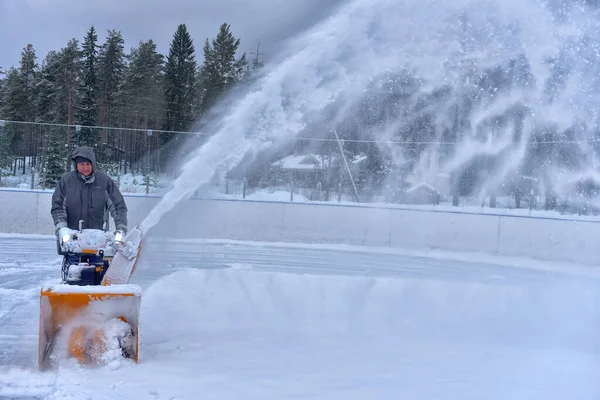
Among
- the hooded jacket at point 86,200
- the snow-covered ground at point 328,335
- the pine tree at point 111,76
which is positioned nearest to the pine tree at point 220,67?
the pine tree at point 111,76

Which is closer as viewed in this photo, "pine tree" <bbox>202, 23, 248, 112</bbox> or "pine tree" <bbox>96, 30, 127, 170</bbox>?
"pine tree" <bbox>202, 23, 248, 112</bbox>

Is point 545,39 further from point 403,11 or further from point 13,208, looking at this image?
point 13,208

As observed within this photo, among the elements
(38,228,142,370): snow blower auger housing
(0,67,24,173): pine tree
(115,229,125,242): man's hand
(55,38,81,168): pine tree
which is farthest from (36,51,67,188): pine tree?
(38,228,142,370): snow blower auger housing

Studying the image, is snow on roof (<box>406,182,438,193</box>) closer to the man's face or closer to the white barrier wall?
the white barrier wall

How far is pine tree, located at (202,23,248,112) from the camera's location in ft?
99.5

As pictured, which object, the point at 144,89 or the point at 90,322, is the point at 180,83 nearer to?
the point at 144,89


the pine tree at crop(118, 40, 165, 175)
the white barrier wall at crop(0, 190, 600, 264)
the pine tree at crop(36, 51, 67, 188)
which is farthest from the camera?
the pine tree at crop(118, 40, 165, 175)

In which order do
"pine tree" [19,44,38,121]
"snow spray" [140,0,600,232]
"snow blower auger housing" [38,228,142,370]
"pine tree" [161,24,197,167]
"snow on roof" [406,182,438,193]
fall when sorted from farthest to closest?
"pine tree" [19,44,38,121] → "pine tree" [161,24,197,167] → "snow on roof" [406,182,438,193] → "snow spray" [140,0,600,232] → "snow blower auger housing" [38,228,142,370]

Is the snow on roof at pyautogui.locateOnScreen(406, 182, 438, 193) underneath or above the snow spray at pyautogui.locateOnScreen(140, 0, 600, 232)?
underneath

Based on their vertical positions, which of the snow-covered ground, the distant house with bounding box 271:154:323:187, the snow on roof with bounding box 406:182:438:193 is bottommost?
the snow-covered ground

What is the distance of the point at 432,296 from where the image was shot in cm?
867

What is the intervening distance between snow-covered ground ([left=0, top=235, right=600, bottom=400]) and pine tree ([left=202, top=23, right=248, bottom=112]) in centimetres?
1993

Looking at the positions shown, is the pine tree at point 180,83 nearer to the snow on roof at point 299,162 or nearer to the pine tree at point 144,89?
the pine tree at point 144,89

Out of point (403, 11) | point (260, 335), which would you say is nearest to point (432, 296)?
point (260, 335)
